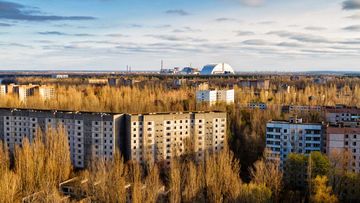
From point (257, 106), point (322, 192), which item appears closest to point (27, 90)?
point (257, 106)

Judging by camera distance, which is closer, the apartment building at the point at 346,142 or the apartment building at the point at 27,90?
the apartment building at the point at 346,142

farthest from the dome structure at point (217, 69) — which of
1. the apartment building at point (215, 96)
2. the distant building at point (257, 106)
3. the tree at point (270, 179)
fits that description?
the tree at point (270, 179)

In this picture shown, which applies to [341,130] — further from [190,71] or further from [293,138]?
[190,71]

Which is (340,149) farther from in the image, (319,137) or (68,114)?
(68,114)

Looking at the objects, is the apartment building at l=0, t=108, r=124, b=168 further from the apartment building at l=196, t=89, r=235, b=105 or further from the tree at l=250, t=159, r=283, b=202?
the apartment building at l=196, t=89, r=235, b=105

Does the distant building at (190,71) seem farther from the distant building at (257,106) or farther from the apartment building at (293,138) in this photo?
the apartment building at (293,138)

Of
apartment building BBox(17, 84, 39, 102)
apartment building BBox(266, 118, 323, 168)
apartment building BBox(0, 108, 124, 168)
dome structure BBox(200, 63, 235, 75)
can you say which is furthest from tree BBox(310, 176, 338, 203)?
dome structure BBox(200, 63, 235, 75)
